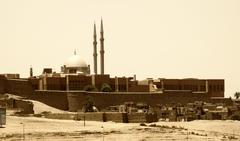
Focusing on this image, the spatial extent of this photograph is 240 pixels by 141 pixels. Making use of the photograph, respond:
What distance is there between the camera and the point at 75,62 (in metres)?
84.4

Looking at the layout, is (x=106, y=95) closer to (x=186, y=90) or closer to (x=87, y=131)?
(x=186, y=90)

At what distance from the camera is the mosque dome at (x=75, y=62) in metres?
83.9

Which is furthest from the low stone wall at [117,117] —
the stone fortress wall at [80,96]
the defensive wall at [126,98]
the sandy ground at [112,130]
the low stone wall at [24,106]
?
the stone fortress wall at [80,96]

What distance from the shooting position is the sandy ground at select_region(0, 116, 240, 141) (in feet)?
138

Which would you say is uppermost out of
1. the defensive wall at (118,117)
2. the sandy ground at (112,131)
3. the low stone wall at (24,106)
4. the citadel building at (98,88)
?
the citadel building at (98,88)

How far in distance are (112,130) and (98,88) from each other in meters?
29.2

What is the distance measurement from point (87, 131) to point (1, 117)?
6.19 metres

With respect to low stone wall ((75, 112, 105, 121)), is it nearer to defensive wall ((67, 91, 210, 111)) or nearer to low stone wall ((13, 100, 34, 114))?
low stone wall ((13, 100, 34, 114))

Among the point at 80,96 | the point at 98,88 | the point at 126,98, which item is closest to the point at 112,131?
the point at 80,96

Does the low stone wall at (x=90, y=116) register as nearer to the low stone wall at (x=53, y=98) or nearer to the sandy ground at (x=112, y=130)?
the sandy ground at (x=112, y=130)

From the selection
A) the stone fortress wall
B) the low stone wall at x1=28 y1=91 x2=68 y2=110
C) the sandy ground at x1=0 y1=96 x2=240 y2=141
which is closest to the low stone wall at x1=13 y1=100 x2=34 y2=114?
the sandy ground at x1=0 y1=96 x2=240 y2=141

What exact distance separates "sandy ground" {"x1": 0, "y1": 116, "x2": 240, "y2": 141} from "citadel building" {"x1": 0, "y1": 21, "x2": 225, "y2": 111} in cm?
1478

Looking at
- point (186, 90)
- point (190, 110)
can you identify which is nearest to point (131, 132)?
point (190, 110)

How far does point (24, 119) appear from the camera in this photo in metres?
51.5
